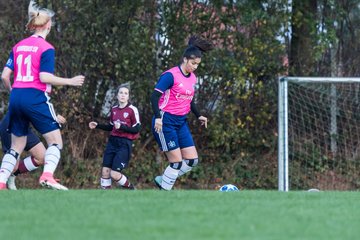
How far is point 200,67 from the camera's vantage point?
17.3 metres

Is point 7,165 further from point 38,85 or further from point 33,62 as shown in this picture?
point 33,62

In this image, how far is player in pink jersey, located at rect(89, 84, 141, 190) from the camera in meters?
13.3

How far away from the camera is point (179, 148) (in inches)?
484

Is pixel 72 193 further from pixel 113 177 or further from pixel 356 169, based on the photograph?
pixel 356 169

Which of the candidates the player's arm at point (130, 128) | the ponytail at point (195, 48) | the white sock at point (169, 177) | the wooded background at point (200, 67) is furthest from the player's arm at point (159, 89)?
the wooded background at point (200, 67)

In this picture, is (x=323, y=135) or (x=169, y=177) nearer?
(x=169, y=177)

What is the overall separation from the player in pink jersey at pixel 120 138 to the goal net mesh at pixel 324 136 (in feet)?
15.5

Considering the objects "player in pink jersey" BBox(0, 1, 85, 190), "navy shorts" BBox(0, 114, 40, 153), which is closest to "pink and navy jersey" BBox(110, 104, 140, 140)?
"navy shorts" BBox(0, 114, 40, 153)

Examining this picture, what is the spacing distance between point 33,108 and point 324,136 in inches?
357

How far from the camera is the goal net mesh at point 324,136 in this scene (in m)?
17.4

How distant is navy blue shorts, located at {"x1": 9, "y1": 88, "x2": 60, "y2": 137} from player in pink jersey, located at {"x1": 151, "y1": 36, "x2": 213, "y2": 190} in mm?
2109

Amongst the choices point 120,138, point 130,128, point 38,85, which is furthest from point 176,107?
point 38,85

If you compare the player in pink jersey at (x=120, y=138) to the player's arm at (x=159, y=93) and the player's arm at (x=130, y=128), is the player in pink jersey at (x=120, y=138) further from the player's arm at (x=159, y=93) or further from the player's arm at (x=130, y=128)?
the player's arm at (x=159, y=93)

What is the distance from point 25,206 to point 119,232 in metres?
1.80
